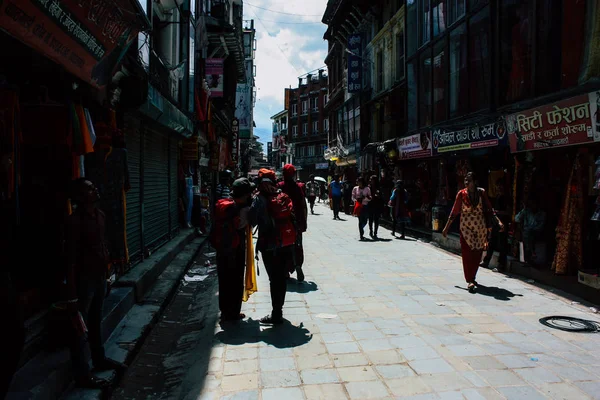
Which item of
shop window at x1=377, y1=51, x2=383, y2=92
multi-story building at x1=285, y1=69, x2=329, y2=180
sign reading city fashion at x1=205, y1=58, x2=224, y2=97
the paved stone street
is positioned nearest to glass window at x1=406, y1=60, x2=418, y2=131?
shop window at x1=377, y1=51, x2=383, y2=92

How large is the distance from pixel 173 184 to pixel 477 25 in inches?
370

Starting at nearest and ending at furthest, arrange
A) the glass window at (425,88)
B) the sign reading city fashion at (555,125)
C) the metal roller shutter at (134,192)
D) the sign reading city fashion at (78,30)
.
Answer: the sign reading city fashion at (78,30) → the sign reading city fashion at (555,125) → the metal roller shutter at (134,192) → the glass window at (425,88)

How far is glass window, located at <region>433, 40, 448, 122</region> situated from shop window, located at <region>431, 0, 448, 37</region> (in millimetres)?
437

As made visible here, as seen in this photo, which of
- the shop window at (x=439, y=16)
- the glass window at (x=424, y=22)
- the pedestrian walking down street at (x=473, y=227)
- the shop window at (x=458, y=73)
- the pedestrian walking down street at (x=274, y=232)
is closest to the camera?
the pedestrian walking down street at (x=274, y=232)

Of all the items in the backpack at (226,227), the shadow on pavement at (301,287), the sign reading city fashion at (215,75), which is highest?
the sign reading city fashion at (215,75)

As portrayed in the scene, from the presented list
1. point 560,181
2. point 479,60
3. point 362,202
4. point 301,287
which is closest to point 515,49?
point 479,60

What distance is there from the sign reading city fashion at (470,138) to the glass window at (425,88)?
281cm

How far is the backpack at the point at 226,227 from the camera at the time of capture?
216 inches

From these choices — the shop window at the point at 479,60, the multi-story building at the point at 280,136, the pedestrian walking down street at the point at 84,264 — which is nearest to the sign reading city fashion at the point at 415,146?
the shop window at the point at 479,60

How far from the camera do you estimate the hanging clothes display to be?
23.7 ft

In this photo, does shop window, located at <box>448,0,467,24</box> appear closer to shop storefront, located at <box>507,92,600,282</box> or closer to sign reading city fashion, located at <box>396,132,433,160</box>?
sign reading city fashion, located at <box>396,132,433,160</box>

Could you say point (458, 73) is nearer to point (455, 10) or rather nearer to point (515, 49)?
point (455, 10)

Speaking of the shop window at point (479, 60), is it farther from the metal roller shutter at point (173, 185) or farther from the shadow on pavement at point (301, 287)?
the metal roller shutter at point (173, 185)

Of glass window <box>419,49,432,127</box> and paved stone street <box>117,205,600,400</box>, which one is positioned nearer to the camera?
paved stone street <box>117,205,600,400</box>
